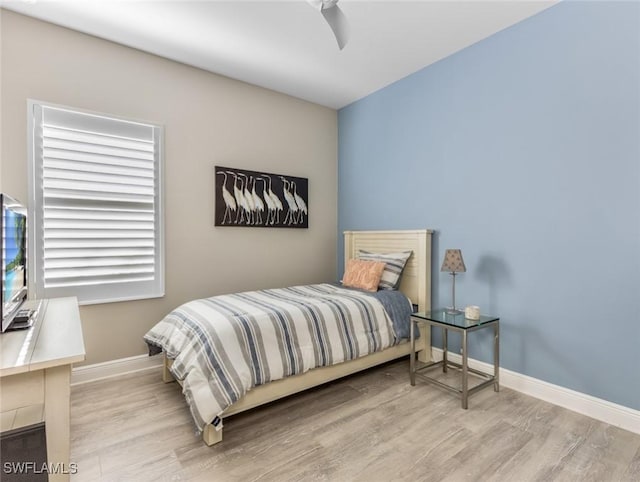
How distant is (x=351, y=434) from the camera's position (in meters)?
1.98

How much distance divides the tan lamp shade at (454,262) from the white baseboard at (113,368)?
2.67m

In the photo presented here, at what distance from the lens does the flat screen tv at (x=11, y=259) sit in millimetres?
1391

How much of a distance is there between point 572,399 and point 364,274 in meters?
1.78

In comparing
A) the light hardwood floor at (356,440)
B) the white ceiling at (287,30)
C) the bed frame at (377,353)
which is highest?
the white ceiling at (287,30)

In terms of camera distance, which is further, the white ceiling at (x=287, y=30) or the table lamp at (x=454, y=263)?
the table lamp at (x=454, y=263)

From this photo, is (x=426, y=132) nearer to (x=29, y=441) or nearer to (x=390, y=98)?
(x=390, y=98)

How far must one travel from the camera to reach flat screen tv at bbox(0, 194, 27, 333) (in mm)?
1391

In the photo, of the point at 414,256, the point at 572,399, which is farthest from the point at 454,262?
the point at 572,399

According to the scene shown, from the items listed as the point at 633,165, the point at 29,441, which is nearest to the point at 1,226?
the point at 29,441

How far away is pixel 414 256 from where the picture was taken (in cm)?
323

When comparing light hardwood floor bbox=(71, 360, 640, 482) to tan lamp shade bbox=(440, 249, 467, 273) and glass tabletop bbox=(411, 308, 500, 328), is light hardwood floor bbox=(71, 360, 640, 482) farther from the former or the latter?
tan lamp shade bbox=(440, 249, 467, 273)

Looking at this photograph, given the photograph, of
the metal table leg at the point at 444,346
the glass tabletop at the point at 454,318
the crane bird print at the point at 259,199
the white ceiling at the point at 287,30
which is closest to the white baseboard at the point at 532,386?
the metal table leg at the point at 444,346

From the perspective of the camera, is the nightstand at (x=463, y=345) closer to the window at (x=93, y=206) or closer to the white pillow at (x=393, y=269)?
the white pillow at (x=393, y=269)

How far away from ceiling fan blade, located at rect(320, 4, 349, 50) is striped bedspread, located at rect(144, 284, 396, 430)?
1.81 meters
